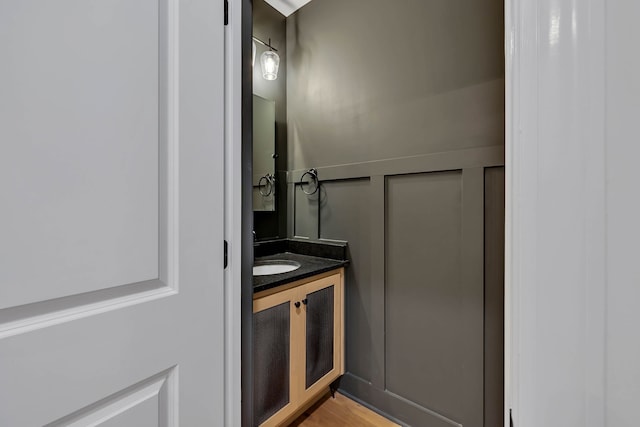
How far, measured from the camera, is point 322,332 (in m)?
1.66

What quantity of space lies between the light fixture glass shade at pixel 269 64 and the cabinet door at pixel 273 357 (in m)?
1.52

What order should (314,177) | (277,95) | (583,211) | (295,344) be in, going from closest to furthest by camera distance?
(583,211), (295,344), (314,177), (277,95)

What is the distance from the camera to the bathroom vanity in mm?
1277

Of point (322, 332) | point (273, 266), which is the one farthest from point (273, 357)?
point (273, 266)

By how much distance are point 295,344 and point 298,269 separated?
40 centimetres

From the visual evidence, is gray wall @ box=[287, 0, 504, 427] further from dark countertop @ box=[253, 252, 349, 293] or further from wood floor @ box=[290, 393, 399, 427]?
dark countertop @ box=[253, 252, 349, 293]

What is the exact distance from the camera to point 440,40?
147cm

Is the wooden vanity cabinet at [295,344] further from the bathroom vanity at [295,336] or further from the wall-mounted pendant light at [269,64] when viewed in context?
the wall-mounted pendant light at [269,64]

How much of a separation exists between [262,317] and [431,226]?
39.5 inches
